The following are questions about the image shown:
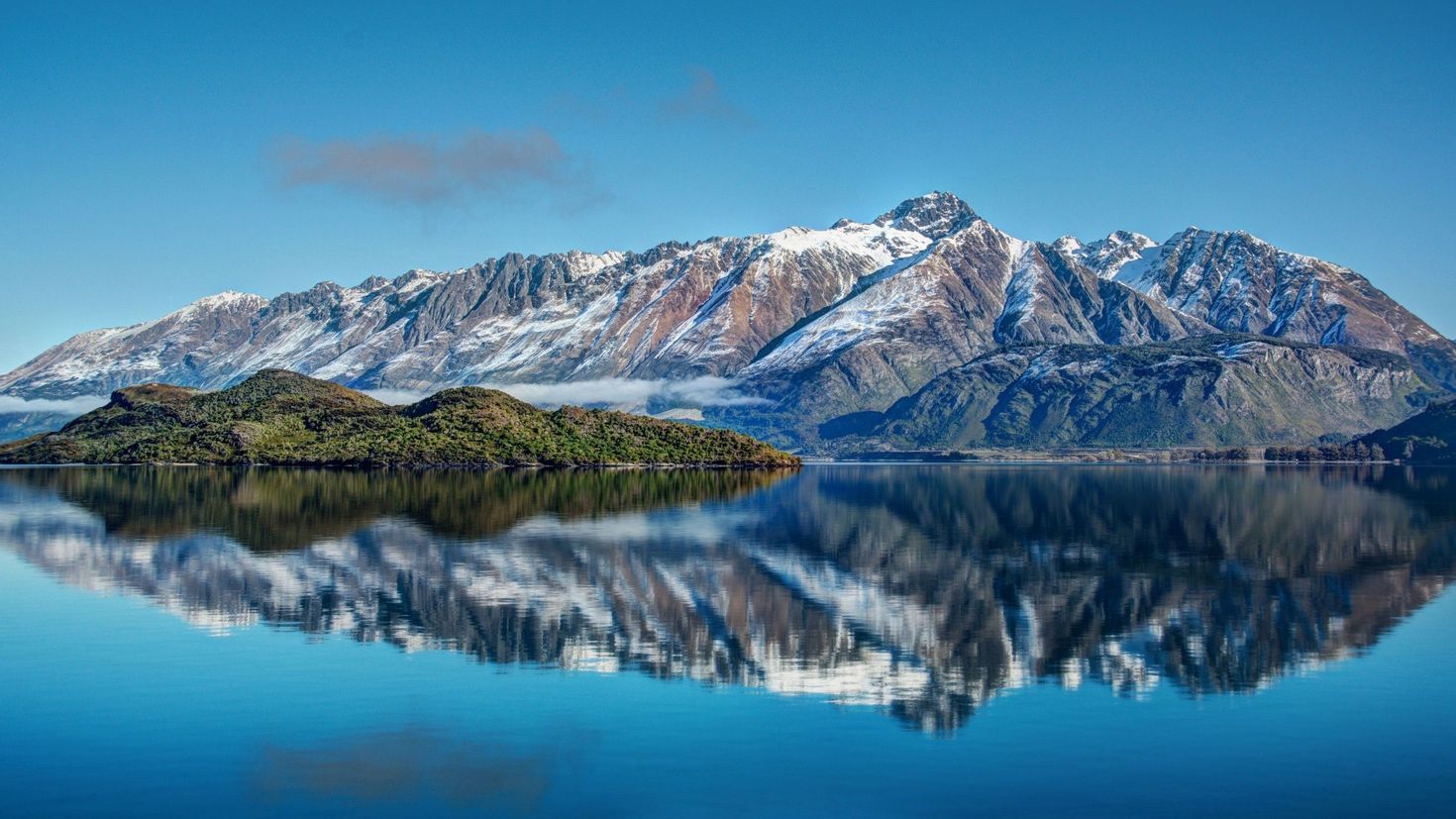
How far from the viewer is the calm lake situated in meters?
33.7

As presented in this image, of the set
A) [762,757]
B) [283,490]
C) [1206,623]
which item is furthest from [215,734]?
[283,490]

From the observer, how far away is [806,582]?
72.7m

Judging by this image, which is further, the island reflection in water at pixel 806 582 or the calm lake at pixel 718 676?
the island reflection in water at pixel 806 582

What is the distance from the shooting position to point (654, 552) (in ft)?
285

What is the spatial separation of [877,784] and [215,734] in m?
20.8

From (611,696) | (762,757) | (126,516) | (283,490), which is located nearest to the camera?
(762,757)

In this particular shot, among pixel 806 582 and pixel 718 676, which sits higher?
pixel 806 582

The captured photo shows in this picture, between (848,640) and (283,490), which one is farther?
(283,490)

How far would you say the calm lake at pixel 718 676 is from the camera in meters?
33.7

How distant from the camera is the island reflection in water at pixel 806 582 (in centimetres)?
4972

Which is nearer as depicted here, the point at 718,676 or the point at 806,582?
the point at 718,676

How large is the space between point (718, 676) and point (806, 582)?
2686 centimetres

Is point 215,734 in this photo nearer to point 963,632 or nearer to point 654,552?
point 963,632

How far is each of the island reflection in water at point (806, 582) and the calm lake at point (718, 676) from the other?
378 mm
